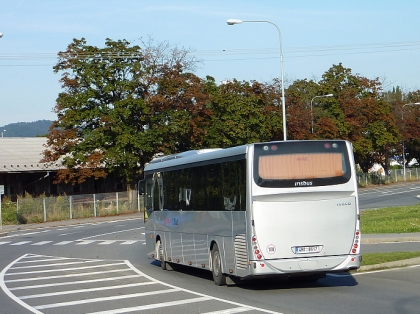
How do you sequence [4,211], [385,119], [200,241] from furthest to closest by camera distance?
[385,119] → [4,211] → [200,241]

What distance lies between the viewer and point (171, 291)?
15.6 meters

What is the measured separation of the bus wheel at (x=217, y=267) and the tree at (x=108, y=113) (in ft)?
124

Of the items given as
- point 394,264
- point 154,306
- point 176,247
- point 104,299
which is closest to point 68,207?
point 176,247

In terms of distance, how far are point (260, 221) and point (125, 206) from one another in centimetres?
4361

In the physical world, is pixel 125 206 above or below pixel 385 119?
below

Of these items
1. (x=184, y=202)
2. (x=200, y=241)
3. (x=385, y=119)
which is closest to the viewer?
(x=200, y=241)

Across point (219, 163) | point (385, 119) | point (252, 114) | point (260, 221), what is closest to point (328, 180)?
point (260, 221)

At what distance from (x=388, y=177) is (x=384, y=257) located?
68.7m

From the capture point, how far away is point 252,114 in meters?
63.2

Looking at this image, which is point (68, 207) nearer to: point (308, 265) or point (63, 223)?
point (63, 223)

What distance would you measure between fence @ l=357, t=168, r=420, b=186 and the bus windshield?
64.1 m

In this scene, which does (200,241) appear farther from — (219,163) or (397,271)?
(397,271)

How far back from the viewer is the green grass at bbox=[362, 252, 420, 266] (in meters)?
17.8

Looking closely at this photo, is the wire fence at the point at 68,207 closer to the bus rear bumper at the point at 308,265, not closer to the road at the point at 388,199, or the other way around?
the road at the point at 388,199
